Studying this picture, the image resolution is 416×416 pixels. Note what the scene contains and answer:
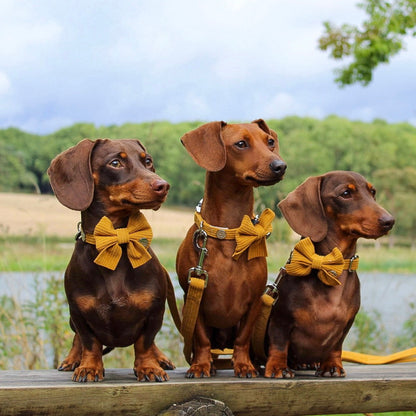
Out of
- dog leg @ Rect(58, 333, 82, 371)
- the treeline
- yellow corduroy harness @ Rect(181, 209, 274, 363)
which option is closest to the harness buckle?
yellow corduroy harness @ Rect(181, 209, 274, 363)

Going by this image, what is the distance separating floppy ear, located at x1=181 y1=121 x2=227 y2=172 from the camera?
2.78 metres

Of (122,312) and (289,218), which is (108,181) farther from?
(289,218)

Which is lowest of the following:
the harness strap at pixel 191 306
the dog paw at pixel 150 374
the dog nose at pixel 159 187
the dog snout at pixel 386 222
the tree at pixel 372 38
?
the dog paw at pixel 150 374

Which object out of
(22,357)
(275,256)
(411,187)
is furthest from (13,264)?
(411,187)

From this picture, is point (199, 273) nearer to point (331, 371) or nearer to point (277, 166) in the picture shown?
point (277, 166)

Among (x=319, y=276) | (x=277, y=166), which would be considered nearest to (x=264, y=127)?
(x=277, y=166)

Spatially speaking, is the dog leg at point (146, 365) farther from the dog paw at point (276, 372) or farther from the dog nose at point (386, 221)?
the dog nose at point (386, 221)

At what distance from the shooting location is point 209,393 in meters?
2.77

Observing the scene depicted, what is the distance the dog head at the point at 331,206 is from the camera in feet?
9.37

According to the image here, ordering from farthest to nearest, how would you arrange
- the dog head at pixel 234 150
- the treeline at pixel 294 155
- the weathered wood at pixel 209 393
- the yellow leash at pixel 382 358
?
the treeline at pixel 294 155
the yellow leash at pixel 382 358
the dog head at pixel 234 150
the weathered wood at pixel 209 393

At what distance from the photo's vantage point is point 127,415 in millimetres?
2729

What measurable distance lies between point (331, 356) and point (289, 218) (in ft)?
2.34

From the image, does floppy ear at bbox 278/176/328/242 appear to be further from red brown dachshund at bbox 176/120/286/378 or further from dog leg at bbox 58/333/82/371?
dog leg at bbox 58/333/82/371

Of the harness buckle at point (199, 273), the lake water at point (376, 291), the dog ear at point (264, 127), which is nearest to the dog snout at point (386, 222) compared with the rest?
the dog ear at point (264, 127)
